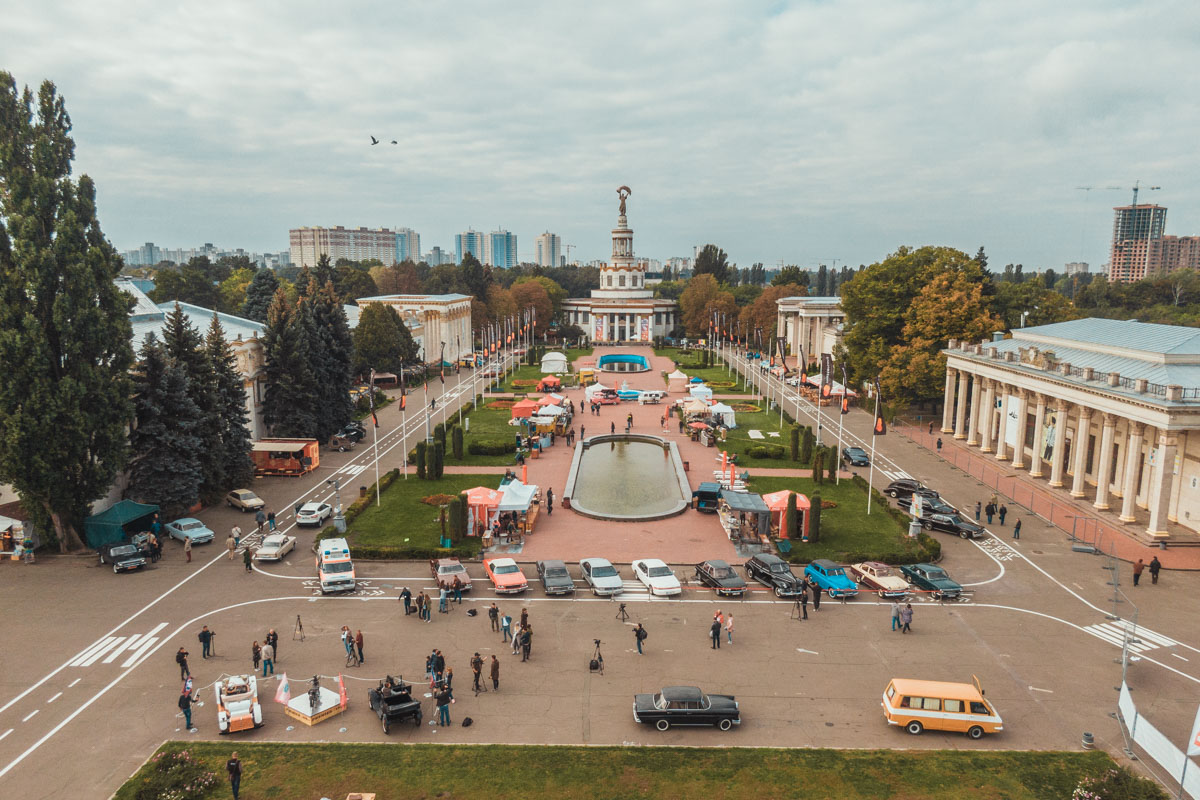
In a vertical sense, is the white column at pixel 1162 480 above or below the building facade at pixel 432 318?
below

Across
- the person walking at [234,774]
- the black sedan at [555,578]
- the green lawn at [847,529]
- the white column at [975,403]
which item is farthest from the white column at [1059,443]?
the person walking at [234,774]

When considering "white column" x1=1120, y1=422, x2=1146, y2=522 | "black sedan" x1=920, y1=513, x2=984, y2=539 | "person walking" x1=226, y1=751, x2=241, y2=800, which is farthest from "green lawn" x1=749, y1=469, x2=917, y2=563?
"person walking" x1=226, y1=751, x2=241, y2=800

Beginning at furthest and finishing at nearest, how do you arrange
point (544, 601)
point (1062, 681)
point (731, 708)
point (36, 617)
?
1. point (544, 601)
2. point (36, 617)
3. point (1062, 681)
4. point (731, 708)

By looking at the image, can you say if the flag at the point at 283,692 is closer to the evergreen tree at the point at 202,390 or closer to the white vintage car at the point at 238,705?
the white vintage car at the point at 238,705

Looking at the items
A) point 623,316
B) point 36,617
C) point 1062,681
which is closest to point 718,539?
point 1062,681

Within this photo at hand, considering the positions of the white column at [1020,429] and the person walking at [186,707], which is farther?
the white column at [1020,429]

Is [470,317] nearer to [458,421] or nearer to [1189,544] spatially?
[458,421]

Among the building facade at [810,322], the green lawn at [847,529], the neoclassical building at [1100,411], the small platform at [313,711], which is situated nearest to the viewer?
the small platform at [313,711]
